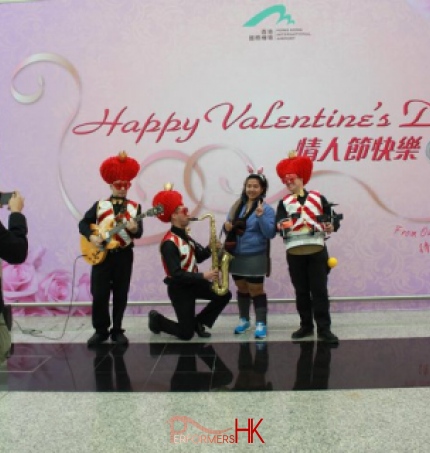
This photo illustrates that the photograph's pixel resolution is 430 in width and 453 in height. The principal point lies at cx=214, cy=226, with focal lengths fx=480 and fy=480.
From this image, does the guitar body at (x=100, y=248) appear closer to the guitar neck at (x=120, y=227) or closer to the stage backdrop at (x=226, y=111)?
the guitar neck at (x=120, y=227)

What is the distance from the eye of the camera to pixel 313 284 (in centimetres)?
378

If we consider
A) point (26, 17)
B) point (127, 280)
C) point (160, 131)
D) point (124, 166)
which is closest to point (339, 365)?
point (127, 280)

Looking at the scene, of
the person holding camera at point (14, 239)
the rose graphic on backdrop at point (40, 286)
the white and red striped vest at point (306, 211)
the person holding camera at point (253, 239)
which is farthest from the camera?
the rose graphic on backdrop at point (40, 286)

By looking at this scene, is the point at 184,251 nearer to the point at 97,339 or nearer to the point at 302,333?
the point at 97,339

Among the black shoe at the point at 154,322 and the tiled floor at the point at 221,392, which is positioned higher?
the black shoe at the point at 154,322

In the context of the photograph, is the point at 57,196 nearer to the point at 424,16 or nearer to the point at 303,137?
the point at 303,137

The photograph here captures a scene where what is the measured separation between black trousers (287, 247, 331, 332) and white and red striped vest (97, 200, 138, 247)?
1.30m

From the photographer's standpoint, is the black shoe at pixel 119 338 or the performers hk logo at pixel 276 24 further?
the performers hk logo at pixel 276 24

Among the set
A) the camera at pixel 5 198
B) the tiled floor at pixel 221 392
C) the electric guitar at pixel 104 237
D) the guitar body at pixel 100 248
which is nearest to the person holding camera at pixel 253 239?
the tiled floor at pixel 221 392

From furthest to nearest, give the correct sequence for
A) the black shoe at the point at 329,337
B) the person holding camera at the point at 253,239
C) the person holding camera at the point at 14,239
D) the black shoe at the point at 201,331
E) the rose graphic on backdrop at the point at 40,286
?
the rose graphic on backdrop at the point at 40,286, the black shoe at the point at 201,331, the person holding camera at the point at 253,239, the black shoe at the point at 329,337, the person holding camera at the point at 14,239

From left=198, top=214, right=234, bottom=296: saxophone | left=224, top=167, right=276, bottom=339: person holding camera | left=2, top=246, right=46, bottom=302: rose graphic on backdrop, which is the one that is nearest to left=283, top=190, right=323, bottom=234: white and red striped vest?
left=224, top=167, right=276, bottom=339: person holding camera

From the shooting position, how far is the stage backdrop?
4469 mm

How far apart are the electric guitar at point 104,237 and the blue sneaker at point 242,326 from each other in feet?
4.02

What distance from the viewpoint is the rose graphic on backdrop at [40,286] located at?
4.83 m
